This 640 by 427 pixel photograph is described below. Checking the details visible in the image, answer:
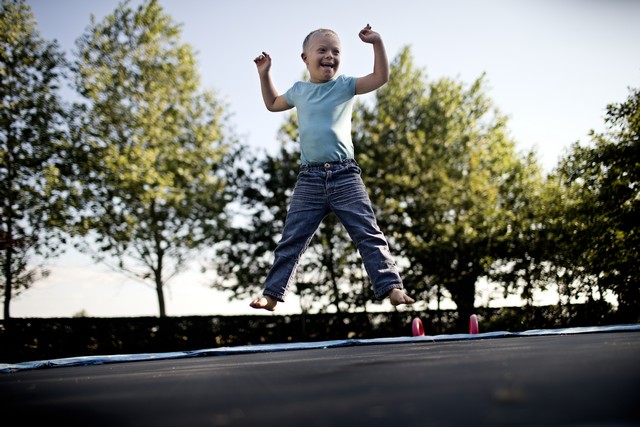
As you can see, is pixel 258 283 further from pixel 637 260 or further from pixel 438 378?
pixel 438 378

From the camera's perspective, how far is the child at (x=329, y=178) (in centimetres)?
275

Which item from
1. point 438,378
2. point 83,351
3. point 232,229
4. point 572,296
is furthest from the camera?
point 572,296

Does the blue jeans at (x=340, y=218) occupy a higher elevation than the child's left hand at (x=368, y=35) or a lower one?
lower

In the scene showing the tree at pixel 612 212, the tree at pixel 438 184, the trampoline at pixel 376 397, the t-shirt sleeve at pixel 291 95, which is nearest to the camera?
the trampoline at pixel 376 397

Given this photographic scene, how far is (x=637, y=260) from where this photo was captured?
478 inches

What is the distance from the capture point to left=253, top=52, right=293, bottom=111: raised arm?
3.12m

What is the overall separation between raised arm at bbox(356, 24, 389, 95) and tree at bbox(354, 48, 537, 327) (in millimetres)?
10915

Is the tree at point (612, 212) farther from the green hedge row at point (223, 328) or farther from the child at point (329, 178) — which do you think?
the child at point (329, 178)

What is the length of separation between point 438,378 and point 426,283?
13501 mm

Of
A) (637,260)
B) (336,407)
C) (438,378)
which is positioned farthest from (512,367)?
(637,260)

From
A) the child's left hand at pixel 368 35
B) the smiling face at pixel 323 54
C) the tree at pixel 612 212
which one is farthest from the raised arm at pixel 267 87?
the tree at pixel 612 212

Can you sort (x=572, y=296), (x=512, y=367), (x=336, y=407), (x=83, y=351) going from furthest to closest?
(x=572, y=296), (x=83, y=351), (x=512, y=367), (x=336, y=407)

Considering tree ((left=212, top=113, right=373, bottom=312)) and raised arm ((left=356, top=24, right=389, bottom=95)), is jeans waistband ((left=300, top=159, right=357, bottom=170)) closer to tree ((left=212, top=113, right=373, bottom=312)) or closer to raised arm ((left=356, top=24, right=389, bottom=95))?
raised arm ((left=356, top=24, right=389, bottom=95))

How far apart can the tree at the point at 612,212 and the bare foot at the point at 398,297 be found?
10.5 m
